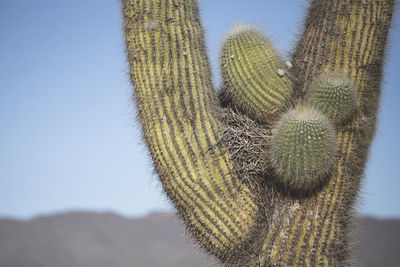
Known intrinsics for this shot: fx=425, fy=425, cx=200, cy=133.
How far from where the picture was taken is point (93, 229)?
99.8 feet

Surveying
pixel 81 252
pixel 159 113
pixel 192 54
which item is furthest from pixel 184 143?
pixel 81 252

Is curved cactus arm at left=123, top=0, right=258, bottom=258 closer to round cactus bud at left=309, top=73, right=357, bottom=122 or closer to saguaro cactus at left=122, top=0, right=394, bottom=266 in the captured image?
saguaro cactus at left=122, top=0, right=394, bottom=266

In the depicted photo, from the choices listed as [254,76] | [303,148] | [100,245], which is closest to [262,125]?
[254,76]

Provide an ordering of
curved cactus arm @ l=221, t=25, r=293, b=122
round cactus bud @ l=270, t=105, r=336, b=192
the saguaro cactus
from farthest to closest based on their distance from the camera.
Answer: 1. curved cactus arm @ l=221, t=25, r=293, b=122
2. the saguaro cactus
3. round cactus bud @ l=270, t=105, r=336, b=192

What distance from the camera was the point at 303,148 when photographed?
319 centimetres

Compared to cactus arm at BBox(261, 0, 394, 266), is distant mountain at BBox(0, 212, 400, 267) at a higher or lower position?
lower

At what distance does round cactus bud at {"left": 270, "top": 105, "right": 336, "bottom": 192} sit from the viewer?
10.4ft

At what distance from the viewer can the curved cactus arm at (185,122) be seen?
11.3 ft

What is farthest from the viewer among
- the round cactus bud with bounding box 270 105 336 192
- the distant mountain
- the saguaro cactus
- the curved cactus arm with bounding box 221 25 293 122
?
the distant mountain

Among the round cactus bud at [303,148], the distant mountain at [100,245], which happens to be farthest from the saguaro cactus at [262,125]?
the distant mountain at [100,245]

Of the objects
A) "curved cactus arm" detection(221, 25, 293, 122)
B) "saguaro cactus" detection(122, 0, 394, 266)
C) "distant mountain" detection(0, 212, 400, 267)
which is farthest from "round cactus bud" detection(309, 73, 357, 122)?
"distant mountain" detection(0, 212, 400, 267)

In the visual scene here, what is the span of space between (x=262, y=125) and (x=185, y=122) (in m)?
0.70

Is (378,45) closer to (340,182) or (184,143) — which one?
(340,182)

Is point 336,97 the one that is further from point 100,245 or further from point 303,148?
point 100,245
